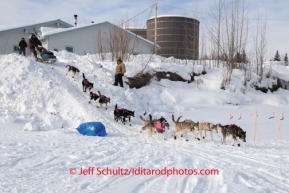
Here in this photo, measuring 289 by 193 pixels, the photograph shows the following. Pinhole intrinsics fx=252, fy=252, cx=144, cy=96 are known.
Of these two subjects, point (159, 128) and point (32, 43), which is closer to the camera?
point (159, 128)

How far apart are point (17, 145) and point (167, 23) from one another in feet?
77.6

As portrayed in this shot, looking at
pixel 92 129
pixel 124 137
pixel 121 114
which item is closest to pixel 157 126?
pixel 124 137

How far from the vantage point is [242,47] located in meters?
18.9

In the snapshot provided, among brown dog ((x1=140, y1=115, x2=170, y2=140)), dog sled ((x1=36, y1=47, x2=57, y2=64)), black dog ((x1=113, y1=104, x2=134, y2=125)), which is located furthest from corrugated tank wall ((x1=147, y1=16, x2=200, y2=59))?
brown dog ((x1=140, y1=115, x2=170, y2=140))

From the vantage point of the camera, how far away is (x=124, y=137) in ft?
27.9

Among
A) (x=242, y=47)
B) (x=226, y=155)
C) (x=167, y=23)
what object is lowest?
(x=226, y=155)

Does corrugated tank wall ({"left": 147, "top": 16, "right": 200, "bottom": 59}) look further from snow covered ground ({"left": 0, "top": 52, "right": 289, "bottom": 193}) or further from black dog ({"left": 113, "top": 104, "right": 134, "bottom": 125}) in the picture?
black dog ({"left": 113, "top": 104, "right": 134, "bottom": 125})

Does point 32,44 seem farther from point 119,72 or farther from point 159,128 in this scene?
point 159,128

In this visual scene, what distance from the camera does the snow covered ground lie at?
397 centimetres

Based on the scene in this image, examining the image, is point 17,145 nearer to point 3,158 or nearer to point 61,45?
point 3,158

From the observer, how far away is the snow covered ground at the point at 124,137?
397 cm

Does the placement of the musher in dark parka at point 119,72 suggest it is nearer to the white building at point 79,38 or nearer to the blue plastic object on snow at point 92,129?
the blue plastic object on snow at point 92,129

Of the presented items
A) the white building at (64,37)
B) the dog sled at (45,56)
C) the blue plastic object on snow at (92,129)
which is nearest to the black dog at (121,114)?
the blue plastic object on snow at (92,129)

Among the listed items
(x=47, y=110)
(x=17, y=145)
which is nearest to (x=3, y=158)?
(x=17, y=145)
